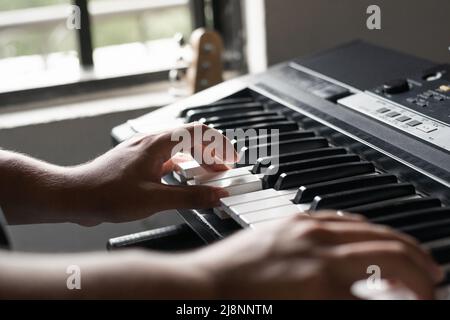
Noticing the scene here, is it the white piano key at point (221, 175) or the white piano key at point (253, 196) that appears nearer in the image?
the white piano key at point (253, 196)

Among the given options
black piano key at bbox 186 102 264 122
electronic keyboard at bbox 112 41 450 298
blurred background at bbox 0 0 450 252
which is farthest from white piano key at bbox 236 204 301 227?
blurred background at bbox 0 0 450 252

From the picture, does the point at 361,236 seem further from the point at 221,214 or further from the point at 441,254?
the point at 221,214

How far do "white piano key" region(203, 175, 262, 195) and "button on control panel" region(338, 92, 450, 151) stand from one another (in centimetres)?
24

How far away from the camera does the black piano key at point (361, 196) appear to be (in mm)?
1073

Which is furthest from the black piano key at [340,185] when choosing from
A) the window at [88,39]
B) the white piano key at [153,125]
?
the window at [88,39]

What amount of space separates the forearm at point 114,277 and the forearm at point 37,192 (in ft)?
1.84

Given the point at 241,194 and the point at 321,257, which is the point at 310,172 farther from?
the point at 321,257

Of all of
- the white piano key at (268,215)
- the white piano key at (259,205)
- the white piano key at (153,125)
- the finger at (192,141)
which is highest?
the finger at (192,141)

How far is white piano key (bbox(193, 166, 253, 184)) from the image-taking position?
126cm

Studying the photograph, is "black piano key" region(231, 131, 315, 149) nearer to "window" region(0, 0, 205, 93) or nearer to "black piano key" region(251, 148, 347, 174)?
"black piano key" region(251, 148, 347, 174)

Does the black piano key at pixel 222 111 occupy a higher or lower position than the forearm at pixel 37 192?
higher

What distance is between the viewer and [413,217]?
1.02 meters

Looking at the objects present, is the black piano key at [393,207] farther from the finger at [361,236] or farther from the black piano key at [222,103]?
the black piano key at [222,103]
